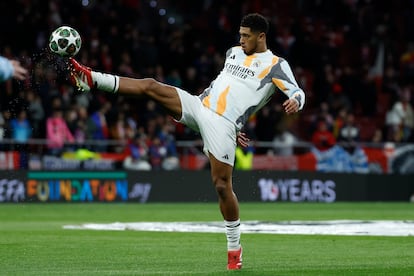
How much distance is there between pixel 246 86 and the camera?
38.2 ft

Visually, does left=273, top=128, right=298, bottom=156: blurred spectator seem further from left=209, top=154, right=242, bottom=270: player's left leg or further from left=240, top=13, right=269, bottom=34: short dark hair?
left=209, top=154, right=242, bottom=270: player's left leg

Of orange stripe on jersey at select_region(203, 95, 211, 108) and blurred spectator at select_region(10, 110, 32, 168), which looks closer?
orange stripe on jersey at select_region(203, 95, 211, 108)

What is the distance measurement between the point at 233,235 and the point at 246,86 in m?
1.67

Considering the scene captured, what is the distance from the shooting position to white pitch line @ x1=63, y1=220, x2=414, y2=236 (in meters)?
16.4

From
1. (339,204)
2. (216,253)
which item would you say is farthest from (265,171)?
(216,253)

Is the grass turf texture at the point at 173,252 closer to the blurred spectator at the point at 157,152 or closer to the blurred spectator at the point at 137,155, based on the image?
the blurred spectator at the point at 137,155

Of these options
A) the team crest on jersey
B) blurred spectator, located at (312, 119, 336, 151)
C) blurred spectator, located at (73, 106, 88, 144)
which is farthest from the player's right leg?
blurred spectator, located at (312, 119, 336, 151)

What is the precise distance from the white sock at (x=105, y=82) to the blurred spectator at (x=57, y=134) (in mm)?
13805

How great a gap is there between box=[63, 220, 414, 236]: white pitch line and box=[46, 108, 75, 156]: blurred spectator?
23.3 feet

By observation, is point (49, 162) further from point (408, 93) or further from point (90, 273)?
point (90, 273)

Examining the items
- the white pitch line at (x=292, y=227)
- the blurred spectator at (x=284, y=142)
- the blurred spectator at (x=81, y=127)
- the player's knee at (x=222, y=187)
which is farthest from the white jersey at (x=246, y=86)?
the blurred spectator at (x=284, y=142)

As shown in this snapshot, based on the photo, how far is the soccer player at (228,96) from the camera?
11.3 metres

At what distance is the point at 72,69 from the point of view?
11.3 metres

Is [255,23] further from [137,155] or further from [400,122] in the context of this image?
[400,122]
